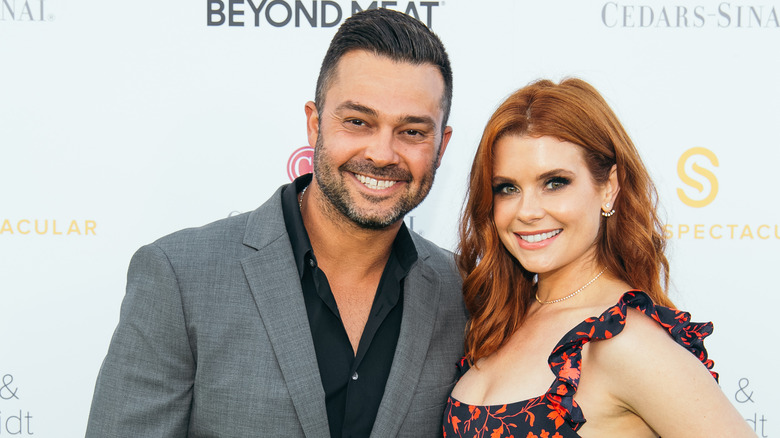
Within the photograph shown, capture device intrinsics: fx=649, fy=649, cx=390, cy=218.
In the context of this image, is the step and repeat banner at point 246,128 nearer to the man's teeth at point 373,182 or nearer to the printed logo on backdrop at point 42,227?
the printed logo on backdrop at point 42,227

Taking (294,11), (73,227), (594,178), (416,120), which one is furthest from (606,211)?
(73,227)

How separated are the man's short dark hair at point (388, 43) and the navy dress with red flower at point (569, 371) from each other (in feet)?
2.49

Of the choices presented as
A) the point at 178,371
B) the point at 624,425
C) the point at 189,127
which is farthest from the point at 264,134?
the point at 624,425

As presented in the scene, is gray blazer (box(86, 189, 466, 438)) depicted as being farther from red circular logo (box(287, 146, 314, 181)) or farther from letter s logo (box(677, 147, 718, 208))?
letter s logo (box(677, 147, 718, 208))

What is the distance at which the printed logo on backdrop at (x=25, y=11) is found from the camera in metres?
2.63

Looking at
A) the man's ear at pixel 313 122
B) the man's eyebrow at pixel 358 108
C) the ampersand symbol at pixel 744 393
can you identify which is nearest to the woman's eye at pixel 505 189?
the man's eyebrow at pixel 358 108

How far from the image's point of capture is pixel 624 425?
5.57 ft

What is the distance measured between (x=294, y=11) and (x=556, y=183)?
1418 mm

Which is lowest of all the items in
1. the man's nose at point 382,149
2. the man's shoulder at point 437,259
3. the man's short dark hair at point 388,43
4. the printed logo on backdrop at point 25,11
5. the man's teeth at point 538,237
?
the man's shoulder at point 437,259

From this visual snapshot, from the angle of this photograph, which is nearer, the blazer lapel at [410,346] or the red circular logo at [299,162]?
the blazer lapel at [410,346]

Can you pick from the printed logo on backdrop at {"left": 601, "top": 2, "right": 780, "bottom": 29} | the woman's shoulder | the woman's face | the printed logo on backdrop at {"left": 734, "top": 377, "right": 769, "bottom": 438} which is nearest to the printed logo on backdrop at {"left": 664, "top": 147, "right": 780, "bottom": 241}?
the printed logo on backdrop at {"left": 601, "top": 2, "right": 780, "bottom": 29}

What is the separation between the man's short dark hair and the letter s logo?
123 cm

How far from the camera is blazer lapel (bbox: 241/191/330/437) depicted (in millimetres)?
1713

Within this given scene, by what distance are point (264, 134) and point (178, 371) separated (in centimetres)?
127
